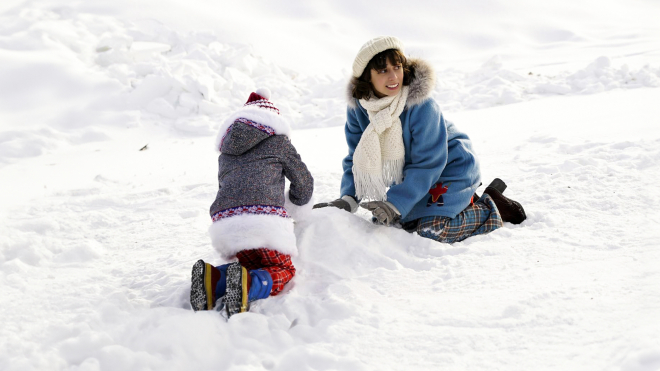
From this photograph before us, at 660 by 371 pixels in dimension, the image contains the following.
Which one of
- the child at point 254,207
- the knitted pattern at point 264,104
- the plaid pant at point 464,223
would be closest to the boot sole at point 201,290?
the child at point 254,207

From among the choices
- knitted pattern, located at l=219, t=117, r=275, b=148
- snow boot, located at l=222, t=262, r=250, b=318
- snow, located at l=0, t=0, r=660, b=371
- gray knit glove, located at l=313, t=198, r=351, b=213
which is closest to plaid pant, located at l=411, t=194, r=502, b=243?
snow, located at l=0, t=0, r=660, b=371

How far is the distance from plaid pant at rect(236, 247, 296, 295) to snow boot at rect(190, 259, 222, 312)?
0.25 m

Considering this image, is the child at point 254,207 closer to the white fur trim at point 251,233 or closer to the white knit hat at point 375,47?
the white fur trim at point 251,233

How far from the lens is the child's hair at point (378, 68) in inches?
105

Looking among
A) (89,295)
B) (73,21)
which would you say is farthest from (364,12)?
(89,295)

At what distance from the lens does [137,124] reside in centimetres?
625

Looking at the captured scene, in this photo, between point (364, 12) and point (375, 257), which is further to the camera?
point (364, 12)

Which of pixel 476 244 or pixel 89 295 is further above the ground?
pixel 476 244

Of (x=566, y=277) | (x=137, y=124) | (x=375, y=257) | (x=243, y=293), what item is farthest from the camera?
(x=137, y=124)

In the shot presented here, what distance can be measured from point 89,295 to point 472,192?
196cm

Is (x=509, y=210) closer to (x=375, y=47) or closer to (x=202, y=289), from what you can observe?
(x=375, y=47)

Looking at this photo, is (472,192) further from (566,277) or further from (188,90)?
(188,90)

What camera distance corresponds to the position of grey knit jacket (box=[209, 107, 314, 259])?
2.24m

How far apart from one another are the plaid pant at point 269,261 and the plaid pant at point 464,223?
82 centimetres
